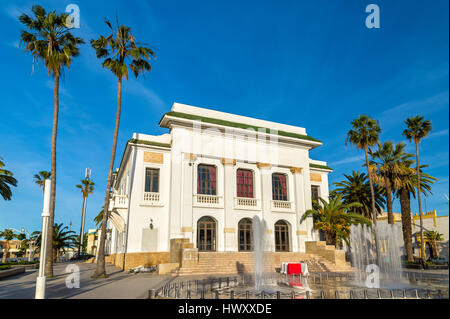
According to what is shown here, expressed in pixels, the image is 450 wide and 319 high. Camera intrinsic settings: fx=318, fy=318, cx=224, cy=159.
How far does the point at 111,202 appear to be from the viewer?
2481 cm

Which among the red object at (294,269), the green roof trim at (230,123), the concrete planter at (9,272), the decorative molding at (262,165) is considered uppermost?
the green roof trim at (230,123)

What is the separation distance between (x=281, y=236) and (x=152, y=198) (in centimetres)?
1163

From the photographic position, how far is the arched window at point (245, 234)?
1026 inches

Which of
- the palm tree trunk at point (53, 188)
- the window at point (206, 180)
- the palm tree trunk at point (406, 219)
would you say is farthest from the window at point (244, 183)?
the palm tree trunk at point (406, 219)

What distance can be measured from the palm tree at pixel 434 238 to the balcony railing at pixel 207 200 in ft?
104

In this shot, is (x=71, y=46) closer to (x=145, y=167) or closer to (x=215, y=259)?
(x=145, y=167)

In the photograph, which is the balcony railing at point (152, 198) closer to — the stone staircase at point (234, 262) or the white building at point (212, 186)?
the white building at point (212, 186)

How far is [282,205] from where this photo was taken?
2812cm

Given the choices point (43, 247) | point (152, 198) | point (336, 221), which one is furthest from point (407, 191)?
point (43, 247)

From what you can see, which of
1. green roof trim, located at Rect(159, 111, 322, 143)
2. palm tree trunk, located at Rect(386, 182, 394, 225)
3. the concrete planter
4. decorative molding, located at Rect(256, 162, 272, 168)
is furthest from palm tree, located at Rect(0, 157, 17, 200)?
palm tree trunk, located at Rect(386, 182, 394, 225)

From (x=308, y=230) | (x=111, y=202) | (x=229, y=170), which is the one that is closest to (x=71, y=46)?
(x=111, y=202)

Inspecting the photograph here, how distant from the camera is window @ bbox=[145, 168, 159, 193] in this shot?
24844 millimetres

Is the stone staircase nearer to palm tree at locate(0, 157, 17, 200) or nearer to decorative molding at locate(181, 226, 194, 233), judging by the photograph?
decorative molding at locate(181, 226, 194, 233)
